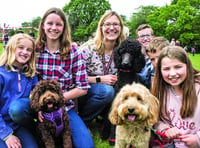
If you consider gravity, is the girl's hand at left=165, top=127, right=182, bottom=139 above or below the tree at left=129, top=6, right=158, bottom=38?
below

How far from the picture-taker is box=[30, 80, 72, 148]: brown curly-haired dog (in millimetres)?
2844

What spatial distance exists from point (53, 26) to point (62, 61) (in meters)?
0.54

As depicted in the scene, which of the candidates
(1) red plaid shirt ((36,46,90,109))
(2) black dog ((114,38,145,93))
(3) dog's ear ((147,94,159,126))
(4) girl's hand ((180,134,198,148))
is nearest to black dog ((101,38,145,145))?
(2) black dog ((114,38,145,93))

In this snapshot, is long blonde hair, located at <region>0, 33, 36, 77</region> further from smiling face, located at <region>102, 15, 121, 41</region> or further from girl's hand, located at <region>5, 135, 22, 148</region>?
smiling face, located at <region>102, 15, 121, 41</region>

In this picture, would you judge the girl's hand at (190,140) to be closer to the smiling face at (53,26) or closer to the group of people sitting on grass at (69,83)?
the group of people sitting on grass at (69,83)

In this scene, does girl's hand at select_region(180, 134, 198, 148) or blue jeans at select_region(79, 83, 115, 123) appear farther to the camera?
blue jeans at select_region(79, 83, 115, 123)

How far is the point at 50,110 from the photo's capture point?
2949 millimetres

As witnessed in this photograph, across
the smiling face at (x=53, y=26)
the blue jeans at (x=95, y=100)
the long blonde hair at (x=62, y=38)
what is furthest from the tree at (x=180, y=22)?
the smiling face at (x=53, y=26)

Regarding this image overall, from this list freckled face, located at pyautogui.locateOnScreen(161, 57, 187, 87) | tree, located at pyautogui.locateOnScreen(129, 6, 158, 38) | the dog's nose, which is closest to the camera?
the dog's nose

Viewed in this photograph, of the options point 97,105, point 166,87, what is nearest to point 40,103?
point 97,105

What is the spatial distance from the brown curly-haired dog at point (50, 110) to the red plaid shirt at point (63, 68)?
0.44 meters

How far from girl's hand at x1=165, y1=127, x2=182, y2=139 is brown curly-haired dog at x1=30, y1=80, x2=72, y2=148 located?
1.32 m

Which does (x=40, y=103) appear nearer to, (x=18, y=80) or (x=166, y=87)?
(x=18, y=80)

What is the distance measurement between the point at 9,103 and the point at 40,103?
540mm
